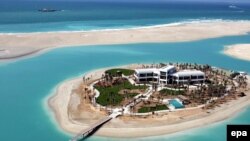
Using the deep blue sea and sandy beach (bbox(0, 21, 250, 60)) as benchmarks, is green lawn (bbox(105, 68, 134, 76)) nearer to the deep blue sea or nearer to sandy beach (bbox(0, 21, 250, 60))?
the deep blue sea

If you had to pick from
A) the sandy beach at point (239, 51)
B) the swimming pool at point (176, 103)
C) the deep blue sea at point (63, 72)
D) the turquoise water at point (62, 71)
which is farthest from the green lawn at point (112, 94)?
the sandy beach at point (239, 51)

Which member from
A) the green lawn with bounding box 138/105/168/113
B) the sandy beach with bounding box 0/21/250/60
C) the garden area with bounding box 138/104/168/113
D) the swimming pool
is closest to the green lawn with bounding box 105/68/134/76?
the swimming pool

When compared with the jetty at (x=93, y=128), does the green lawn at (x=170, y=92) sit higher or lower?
higher

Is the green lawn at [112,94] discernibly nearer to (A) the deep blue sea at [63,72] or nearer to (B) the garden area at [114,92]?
(B) the garden area at [114,92]

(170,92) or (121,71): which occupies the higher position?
(121,71)

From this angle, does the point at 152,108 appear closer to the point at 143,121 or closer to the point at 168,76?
the point at 143,121

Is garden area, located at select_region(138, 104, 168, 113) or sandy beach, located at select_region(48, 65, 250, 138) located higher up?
garden area, located at select_region(138, 104, 168, 113)

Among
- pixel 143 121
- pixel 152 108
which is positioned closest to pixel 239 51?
pixel 152 108
